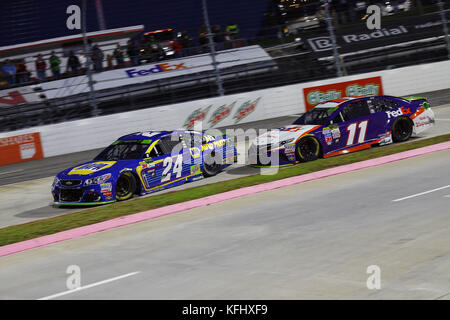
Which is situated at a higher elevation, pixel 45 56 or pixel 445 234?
pixel 45 56

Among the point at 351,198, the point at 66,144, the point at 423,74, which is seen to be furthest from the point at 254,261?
the point at 423,74

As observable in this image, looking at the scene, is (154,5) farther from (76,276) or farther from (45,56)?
(76,276)

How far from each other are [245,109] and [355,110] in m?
9.35

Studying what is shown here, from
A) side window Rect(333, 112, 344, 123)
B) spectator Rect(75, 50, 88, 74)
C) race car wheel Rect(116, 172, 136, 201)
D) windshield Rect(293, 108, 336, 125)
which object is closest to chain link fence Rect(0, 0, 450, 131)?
spectator Rect(75, 50, 88, 74)

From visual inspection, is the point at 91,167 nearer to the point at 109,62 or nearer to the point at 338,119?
the point at 338,119

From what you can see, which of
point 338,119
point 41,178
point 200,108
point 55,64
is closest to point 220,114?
point 200,108

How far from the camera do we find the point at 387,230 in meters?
8.61

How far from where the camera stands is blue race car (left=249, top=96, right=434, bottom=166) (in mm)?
14836

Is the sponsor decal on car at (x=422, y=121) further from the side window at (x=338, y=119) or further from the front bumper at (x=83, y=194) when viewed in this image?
the front bumper at (x=83, y=194)

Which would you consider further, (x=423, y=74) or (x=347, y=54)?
(x=347, y=54)

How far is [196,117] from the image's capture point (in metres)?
23.7

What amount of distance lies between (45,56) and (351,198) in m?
19.5

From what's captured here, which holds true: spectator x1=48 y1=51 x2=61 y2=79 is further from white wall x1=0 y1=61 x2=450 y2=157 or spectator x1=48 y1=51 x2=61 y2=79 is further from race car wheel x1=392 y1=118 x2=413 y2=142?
race car wheel x1=392 y1=118 x2=413 y2=142

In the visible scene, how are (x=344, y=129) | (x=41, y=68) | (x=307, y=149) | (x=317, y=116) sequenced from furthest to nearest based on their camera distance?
(x=41, y=68) → (x=317, y=116) → (x=344, y=129) → (x=307, y=149)
